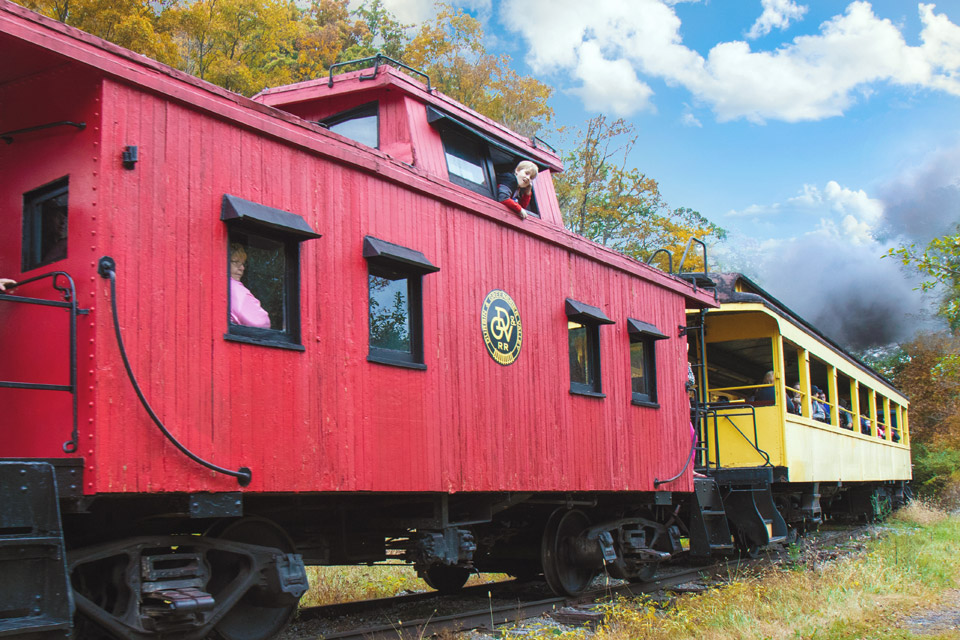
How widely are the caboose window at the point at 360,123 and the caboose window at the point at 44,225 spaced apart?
293 cm

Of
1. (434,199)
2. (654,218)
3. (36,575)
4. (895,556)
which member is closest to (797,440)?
(895,556)

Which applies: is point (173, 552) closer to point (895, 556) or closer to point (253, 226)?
point (253, 226)

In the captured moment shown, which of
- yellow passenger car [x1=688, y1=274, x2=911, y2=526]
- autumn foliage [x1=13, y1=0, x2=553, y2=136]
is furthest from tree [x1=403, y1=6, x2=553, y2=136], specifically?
yellow passenger car [x1=688, y1=274, x2=911, y2=526]

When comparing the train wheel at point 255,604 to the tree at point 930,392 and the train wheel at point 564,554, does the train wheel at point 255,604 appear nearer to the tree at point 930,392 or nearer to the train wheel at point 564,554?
the train wheel at point 564,554

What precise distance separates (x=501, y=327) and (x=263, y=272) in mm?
2511

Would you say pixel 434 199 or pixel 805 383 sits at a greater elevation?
pixel 434 199

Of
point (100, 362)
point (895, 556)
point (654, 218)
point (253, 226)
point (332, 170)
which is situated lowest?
point (895, 556)

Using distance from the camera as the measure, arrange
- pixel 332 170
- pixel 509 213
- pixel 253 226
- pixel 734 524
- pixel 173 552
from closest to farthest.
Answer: pixel 173 552, pixel 253 226, pixel 332 170, pixel 509 213, pixel 734 524

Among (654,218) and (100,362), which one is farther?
(654,218)

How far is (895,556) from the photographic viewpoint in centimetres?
991

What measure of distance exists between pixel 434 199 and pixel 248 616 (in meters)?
3.25

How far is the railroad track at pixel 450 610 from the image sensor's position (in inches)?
257

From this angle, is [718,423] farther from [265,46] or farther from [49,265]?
[265,46]

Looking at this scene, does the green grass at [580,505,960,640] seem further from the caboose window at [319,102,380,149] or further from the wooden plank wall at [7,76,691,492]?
the caboose window at [319,102,380,149]
